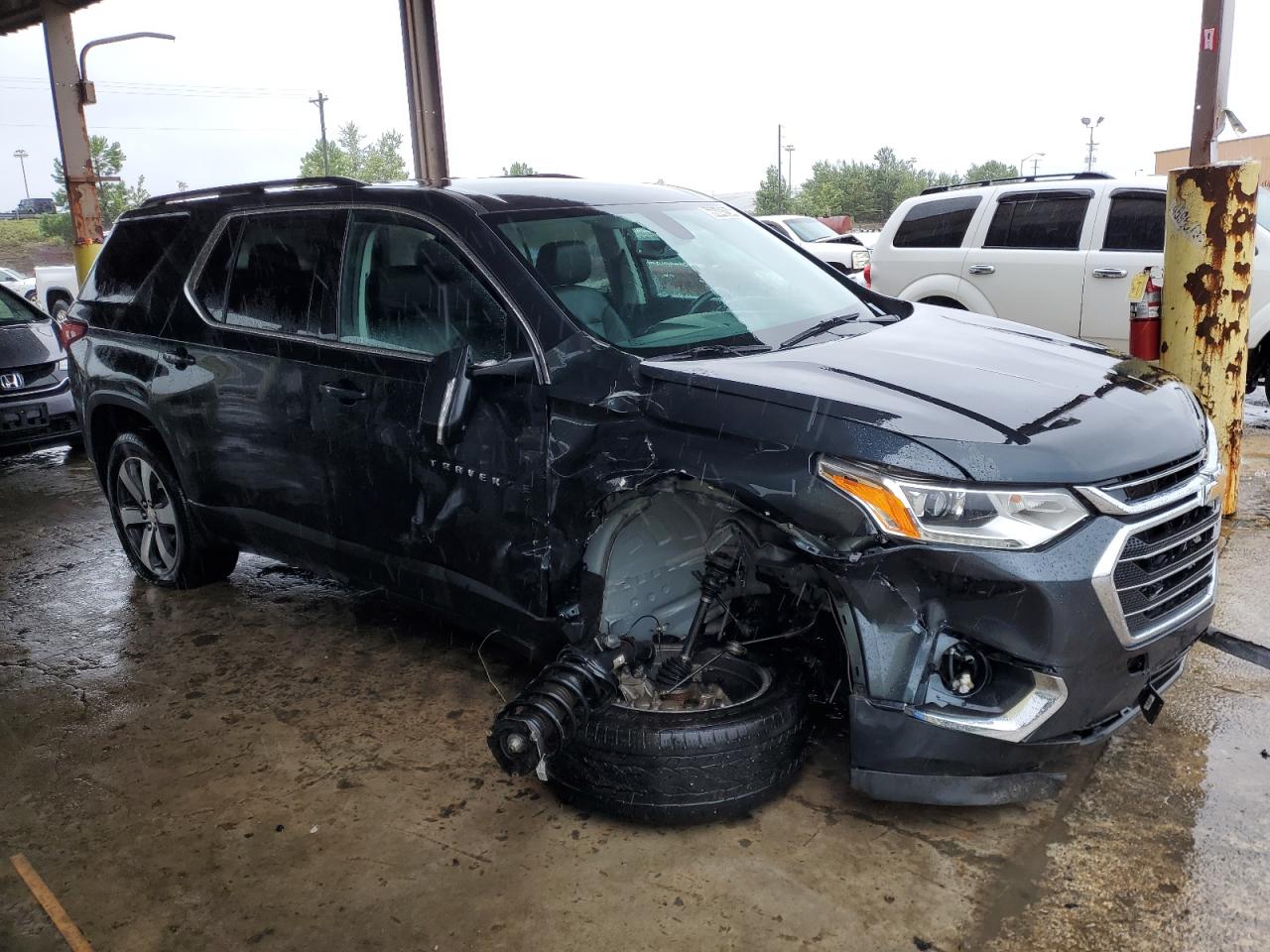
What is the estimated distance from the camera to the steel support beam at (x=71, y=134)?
13.1 m

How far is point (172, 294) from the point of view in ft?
14.1

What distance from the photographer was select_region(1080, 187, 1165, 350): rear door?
745 cm

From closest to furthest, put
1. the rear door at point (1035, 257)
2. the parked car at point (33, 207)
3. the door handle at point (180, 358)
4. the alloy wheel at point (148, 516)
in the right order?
the door handle at point (180, 358)
the alloy wheel at point (148, 516)
the rear door at point (1035, 257)
the parked car at point (33, 207)

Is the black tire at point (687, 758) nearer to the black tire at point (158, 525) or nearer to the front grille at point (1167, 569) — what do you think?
the front grille at point (1167, 569)

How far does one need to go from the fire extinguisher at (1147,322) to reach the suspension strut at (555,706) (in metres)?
3.40

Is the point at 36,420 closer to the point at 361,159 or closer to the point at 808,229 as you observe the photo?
the point at 808,229

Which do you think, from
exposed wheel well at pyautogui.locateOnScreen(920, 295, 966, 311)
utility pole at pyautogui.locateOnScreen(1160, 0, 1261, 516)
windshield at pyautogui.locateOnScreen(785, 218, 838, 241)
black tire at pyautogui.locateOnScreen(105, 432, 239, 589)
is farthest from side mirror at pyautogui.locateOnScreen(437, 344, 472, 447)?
windshield at pyautogui.locateOnScreen(785, 218, 838, 241)

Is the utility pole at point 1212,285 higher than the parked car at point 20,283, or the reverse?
the utility pole at point 1212,285

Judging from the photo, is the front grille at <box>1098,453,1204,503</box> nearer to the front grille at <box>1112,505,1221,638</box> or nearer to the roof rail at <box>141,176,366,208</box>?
the front grille at <box>1112,505,1221,638</box>

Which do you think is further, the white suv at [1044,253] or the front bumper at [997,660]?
the white suv at [1044,253]

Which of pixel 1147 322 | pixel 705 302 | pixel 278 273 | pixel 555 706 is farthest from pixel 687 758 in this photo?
→ pixel 1147 322

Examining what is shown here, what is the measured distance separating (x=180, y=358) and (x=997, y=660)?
128 inches

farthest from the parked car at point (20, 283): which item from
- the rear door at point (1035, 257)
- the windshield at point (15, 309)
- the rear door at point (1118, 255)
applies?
the rear door at point (1118, 255)

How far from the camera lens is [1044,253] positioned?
7.83 meters
